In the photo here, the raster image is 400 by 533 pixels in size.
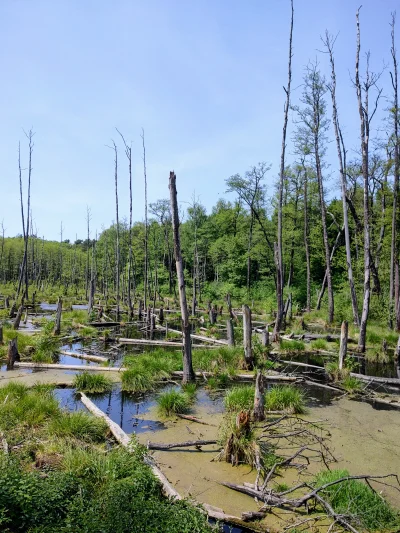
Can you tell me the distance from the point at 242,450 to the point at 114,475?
7.15ft

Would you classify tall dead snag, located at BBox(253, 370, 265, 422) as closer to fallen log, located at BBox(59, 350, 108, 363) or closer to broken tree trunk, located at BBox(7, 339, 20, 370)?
fallen log, located at BBox(59, 350, 108, 363)

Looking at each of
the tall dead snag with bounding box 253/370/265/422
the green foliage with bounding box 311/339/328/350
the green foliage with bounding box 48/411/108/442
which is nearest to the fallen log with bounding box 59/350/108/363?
the green foliage with bounding box 48/411/108/442

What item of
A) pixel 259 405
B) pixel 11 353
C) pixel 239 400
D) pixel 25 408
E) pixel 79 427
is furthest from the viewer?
pixel 11 353

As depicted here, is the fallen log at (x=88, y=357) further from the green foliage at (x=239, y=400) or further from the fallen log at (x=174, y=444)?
the fallen log at (x=174, y=444)

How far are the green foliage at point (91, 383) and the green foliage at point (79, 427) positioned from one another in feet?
10.1

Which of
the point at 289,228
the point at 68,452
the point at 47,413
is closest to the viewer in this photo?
the point at 68,452

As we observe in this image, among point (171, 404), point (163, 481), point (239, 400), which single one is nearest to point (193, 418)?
point (171, 404)

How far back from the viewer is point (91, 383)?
405 inches

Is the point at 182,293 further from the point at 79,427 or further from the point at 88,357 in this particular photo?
the point at 88,357

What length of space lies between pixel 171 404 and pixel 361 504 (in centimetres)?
473

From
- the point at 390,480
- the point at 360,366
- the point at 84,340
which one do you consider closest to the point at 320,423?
the point at 390,480

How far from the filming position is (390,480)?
5695mm

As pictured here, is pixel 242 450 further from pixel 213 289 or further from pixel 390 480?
pixel 213 289

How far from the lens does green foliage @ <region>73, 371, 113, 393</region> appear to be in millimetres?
10266
